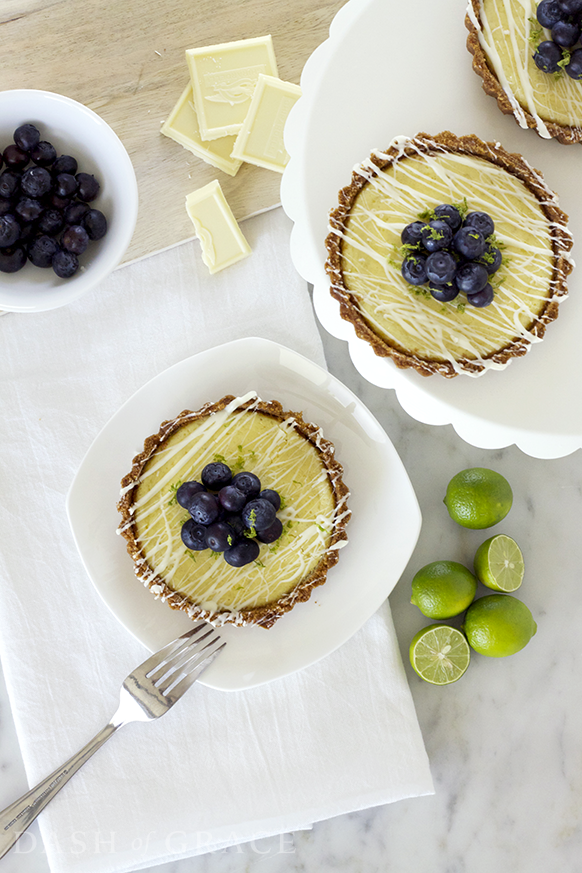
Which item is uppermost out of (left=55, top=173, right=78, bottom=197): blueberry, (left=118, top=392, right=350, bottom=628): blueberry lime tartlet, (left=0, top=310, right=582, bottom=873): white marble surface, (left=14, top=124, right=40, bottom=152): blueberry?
(left=14, top=124, right=40, bottom=152): blueberry

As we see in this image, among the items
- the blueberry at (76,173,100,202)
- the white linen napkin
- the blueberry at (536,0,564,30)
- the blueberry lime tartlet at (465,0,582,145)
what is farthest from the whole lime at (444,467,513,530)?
the blueberry at (76,173,100,202)

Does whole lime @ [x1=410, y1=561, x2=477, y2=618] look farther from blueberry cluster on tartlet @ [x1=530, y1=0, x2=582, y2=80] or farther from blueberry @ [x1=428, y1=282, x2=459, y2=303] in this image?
blueberry cluster on tartlet @ [x1=530, y1=0, x2=582, y2=80]

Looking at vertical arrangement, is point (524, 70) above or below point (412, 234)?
above

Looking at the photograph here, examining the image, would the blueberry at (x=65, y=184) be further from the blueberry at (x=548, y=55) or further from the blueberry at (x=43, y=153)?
the blueberry at (x=548, y=55)

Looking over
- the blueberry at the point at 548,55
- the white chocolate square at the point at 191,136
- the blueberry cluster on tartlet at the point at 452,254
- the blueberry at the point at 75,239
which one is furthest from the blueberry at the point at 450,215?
the blueberry at the point at 75,239

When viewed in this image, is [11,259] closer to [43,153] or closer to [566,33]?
[43,153]

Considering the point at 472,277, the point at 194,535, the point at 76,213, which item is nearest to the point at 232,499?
the point at 194,535

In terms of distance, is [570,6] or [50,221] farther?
[50,221]
